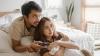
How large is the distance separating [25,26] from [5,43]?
0.84 feet

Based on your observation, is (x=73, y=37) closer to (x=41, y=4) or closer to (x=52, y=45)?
(x=52, y=45)

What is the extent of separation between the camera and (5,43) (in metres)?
1.97

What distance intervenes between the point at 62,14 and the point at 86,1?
0.63 metres

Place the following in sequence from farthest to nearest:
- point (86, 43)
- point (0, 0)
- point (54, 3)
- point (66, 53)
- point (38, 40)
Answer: point (54, 3)
point (0, 0)
point (86, 43)
point (38, 40)
point (66, 53)

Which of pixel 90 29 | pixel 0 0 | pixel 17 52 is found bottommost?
pixel 90 29

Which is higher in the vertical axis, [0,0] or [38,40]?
[0,0]

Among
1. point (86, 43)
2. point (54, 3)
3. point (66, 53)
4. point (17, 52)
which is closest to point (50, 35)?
point (66, 53)

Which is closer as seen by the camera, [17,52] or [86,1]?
[17,52]

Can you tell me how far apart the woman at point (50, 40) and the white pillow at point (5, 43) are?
28 centimetres

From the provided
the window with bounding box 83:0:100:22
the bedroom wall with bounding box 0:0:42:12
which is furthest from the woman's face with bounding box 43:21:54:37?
the window with bounding box 83:0:100:22

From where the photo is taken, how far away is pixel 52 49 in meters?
1.77

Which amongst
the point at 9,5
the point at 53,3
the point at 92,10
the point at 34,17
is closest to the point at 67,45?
the point at 34,17

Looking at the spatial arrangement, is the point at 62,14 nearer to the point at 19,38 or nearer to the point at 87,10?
the point at 87,10

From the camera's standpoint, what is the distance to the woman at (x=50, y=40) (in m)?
1.76
